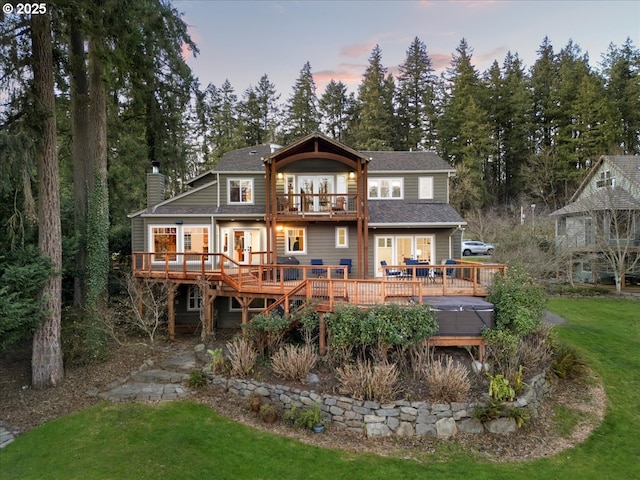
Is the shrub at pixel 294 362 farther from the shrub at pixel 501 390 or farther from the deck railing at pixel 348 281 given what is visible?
the shrub at pixel 501 390

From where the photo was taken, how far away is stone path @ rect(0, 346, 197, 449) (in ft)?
29.6

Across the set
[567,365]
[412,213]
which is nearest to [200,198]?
[412,213]

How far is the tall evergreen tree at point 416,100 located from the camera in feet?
123

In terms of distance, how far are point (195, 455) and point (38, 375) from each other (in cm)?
595

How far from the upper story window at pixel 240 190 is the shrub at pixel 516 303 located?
36.1ft

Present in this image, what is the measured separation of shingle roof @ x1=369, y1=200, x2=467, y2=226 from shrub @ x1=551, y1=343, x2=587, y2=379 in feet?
19.0

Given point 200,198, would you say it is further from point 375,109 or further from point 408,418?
point 375,109

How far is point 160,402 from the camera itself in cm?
888

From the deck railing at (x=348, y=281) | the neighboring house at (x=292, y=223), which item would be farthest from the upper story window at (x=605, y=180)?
the deck railing at (x=348, y=281)

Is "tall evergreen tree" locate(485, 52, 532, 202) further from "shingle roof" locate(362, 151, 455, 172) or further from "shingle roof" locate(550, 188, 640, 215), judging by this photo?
"shingle roof" locate(362, 151, 455, 172)

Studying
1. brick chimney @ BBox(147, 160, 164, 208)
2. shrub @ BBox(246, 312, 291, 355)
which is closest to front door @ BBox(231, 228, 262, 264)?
brick chimney @ BBox(147, 160, 164, 208)

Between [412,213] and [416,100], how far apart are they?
93.9 ft

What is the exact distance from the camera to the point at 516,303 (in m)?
9.13

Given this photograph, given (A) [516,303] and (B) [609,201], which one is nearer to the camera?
(A) [516,303]
